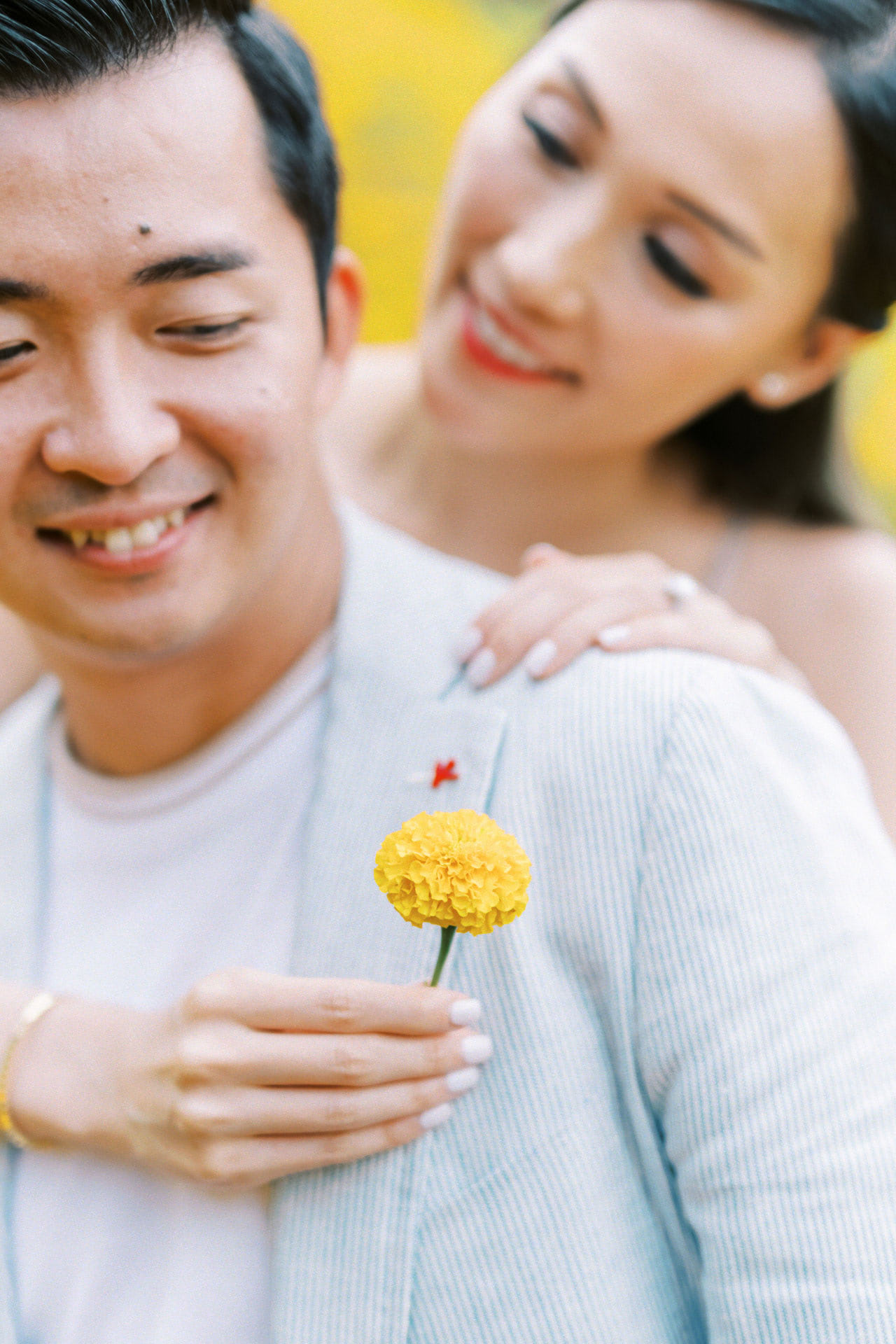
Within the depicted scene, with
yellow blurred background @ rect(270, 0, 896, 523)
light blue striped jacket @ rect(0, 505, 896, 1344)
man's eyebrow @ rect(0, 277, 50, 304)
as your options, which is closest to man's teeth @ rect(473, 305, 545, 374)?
light blue striped jacket @ rect(0, 505, 896, 1344)

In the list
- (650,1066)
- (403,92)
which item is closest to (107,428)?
(650,1066)

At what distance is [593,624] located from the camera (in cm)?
133

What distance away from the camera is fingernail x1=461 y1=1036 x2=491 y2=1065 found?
112 cm

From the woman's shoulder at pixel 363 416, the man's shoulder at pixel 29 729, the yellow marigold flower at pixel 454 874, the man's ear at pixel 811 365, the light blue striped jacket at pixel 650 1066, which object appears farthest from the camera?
the woman's shoulder at pixel 363 416

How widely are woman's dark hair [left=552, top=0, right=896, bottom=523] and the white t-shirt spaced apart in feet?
3.69

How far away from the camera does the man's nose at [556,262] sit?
185cm

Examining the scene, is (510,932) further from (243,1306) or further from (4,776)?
(4,776)

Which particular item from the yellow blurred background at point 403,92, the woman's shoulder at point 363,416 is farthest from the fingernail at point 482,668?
the yellow blurred background at point 403,92

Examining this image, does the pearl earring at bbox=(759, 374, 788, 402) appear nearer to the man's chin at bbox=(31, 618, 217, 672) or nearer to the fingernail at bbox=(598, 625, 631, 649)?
→ the fingernail at bbox=(598, 625, 631, 649)

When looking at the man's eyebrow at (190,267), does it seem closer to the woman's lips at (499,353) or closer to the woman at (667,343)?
the woman at (667,343)

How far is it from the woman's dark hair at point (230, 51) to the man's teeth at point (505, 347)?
59 centimetres

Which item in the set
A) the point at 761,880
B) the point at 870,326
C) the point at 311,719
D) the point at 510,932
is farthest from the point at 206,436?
the point at 870,326

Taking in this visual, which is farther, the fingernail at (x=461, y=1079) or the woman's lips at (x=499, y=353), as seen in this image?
the woman's lips at (x=499, y=353)

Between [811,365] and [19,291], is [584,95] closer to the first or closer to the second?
[811,365]
